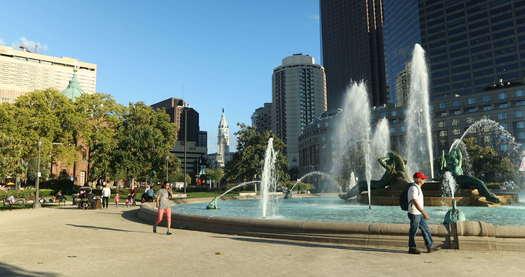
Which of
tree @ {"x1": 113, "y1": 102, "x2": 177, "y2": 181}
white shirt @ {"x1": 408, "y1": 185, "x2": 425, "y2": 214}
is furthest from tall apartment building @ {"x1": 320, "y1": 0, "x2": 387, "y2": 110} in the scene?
white shirt @ {"x1": 408, "y1": 185, "x2": 425, "y2": 214}

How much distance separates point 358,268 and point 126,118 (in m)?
57.5

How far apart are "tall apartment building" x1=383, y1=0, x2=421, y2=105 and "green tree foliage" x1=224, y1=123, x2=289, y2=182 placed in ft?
314

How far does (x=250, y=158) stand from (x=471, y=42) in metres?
99.6

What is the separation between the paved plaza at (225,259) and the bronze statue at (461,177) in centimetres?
1451

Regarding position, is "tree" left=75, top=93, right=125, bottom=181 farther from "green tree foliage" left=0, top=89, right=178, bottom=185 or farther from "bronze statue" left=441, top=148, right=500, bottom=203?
"bronze statue" left=441, top=148, right=500, bottom=203

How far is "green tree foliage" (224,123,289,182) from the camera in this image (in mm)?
57062

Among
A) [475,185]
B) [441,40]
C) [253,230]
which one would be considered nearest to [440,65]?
[441,40]

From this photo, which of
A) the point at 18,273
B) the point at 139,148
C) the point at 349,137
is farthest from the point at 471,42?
the point at 18,273

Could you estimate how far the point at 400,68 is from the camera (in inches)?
5645

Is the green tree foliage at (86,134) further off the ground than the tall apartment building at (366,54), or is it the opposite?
the tall apartment building at (366,54)

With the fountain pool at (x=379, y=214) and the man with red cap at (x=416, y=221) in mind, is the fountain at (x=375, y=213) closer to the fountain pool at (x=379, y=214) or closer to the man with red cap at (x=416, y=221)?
the fountain pool at (x=379, y=214)

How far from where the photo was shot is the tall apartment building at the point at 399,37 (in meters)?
134

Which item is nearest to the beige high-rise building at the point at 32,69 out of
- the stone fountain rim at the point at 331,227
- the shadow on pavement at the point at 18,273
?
the stone fountain rim at the point at 331,227

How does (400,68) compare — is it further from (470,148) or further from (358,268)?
(358,268)
